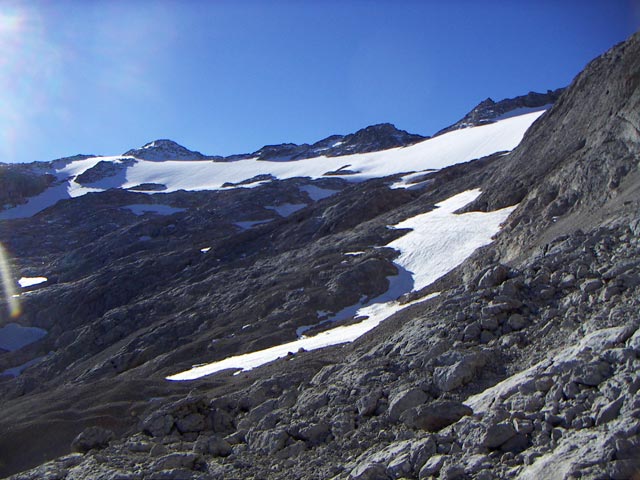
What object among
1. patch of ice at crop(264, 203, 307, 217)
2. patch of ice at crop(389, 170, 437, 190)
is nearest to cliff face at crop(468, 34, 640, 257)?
patch of ice at crop(389, 170, 437, 190)

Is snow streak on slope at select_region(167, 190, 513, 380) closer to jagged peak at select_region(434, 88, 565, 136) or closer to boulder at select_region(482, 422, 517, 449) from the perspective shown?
boulder at select_region(482, 422, 517, 449)

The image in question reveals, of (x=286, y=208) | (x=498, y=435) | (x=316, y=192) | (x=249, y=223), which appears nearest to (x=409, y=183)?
(x=286, y=208)

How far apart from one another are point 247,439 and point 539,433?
5.41 metres

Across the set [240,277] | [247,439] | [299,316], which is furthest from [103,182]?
[247,439]

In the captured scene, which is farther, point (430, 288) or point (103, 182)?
point (103, 182)

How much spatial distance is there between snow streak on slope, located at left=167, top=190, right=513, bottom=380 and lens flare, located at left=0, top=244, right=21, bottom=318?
1093 inches

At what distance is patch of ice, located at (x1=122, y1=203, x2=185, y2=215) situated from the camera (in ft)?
291

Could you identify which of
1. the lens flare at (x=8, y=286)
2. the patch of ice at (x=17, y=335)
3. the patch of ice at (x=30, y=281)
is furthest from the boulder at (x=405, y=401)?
the patch of ice at (x=30, y=281)

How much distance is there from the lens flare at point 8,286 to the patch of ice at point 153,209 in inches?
798

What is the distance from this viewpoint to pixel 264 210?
72.1 metres

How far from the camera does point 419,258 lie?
34844mm

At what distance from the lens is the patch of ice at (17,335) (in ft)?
143

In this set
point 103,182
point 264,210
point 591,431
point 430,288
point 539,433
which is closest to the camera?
point 591,431

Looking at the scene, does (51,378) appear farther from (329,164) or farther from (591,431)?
(329,164)
